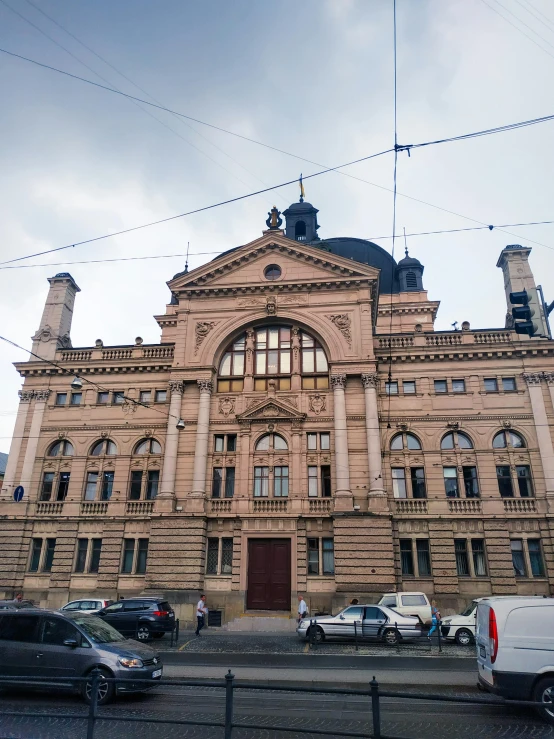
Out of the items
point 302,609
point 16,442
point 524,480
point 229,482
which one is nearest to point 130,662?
point 302,609

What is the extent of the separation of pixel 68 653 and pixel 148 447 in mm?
22793

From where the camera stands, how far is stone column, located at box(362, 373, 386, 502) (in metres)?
30.4

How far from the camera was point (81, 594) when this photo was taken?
31.9m

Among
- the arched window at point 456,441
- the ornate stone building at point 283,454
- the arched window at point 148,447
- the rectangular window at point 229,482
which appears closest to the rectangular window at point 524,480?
the ornate stone building at point 283,454

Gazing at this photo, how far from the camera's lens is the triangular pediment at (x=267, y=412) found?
3303 cm

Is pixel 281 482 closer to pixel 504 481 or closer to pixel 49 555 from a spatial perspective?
pixel 504 481

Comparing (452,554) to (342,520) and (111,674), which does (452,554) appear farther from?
(111,674)

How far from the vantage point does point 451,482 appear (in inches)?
1256

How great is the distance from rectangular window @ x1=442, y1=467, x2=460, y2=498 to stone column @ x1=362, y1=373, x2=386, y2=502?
4.25 m

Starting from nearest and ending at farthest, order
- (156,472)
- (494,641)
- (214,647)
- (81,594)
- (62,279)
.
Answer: (494,641) → (214,647) → (81,594) → (156,472) → (62,279)

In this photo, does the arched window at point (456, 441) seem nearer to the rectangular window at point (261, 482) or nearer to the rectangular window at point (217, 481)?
the rectangular window at point (261, 482)

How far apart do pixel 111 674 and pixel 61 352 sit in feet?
98.4

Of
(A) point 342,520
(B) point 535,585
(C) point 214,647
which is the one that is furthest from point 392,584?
(C) point 214,647

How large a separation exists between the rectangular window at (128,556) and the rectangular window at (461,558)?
765 inches
